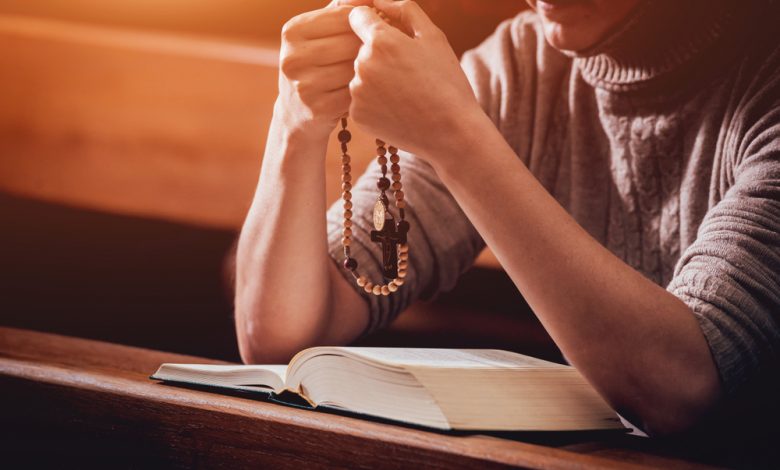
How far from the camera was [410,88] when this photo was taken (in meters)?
0.75

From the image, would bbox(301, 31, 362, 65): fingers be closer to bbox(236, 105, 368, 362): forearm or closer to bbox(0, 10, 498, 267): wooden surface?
bbox(236, 105, 368, 362): forearm

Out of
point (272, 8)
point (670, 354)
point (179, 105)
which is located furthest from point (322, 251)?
point (272, 8)

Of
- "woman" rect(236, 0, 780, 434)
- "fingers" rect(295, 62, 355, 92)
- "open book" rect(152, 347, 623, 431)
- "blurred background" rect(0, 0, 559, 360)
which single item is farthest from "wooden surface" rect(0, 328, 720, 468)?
"blurred background" rect(0, 0, 559, 360)

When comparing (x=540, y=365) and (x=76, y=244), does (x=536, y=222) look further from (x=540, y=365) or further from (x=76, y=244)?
(x=76, y=244)

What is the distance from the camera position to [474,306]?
5.27 ft

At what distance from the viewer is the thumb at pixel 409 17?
795mm

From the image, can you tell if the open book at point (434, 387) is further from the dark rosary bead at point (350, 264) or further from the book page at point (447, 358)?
the dark rosary bead at point (350, 264)

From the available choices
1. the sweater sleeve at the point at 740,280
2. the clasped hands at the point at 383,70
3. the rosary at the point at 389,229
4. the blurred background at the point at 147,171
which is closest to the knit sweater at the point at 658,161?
the sweater sleeve at the point at 740,280

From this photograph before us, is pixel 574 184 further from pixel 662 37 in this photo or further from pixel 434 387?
pixel 434 387

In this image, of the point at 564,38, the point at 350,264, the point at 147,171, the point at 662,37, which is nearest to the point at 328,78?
the point at 350,264

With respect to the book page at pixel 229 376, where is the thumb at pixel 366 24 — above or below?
above

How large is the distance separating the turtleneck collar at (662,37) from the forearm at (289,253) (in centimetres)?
40

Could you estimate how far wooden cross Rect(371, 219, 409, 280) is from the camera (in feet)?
2.95

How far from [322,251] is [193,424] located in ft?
1.22
